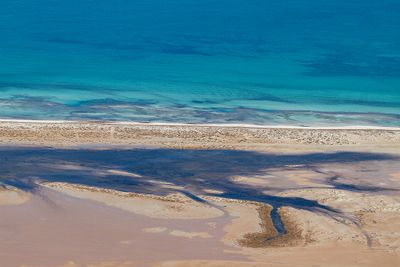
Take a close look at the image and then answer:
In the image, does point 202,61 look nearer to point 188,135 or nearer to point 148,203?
point 188,135

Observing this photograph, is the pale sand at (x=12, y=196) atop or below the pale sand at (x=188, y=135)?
below

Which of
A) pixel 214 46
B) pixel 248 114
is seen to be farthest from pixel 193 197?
pixel 214 46

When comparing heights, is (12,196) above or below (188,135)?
below

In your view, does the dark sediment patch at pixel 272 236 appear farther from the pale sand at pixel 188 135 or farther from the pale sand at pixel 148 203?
the pale sand at pixel 188 135

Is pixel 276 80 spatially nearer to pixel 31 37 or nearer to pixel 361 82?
pixel 361 82

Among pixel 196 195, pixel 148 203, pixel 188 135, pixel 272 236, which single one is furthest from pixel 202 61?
pixel 272 236

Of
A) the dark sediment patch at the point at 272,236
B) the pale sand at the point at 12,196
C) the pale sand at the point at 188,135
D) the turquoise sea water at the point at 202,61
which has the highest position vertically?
the turquoise sea water at the point at 202,61

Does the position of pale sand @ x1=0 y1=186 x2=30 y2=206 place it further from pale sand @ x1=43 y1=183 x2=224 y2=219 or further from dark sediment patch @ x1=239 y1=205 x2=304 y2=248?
dark sediment patch @ x1=239 y1=205 x2=304 y2=248

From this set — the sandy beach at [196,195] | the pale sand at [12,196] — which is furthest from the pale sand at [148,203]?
the pale sand at [12,196]
